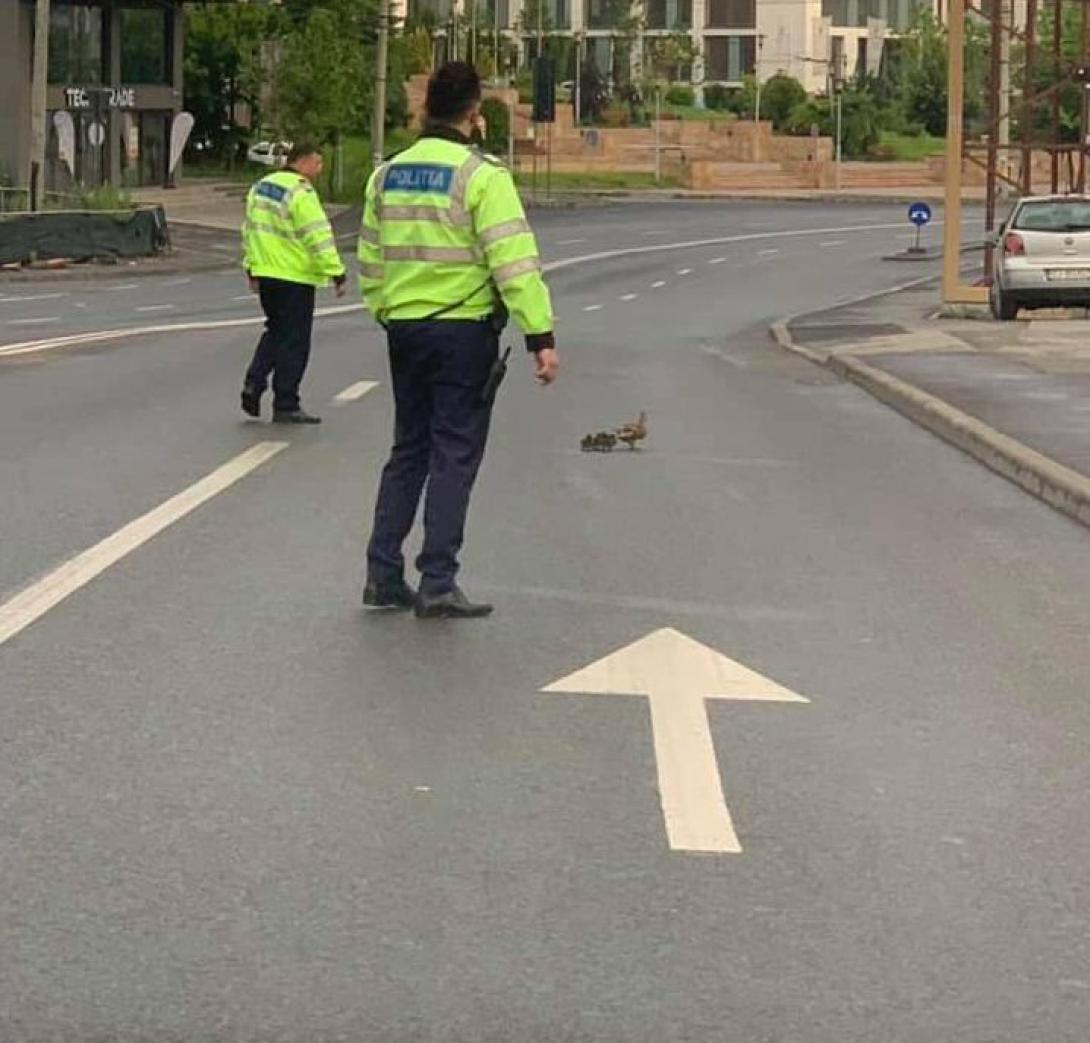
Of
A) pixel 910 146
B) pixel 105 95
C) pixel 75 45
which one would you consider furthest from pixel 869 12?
pixel 105 95

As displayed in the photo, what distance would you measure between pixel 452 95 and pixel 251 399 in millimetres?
7715

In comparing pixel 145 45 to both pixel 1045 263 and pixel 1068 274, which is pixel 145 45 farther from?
pixel 1068 274

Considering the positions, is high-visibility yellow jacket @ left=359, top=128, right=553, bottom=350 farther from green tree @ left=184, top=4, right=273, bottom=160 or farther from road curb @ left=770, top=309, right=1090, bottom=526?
green tree @ left=184, top=4, right=273, bottom=160

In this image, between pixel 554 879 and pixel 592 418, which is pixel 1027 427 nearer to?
pixel 592 418

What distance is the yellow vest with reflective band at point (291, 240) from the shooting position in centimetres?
1578

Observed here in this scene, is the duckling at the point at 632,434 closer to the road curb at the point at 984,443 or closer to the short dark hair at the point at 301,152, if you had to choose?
the road curb at the point at 984,443

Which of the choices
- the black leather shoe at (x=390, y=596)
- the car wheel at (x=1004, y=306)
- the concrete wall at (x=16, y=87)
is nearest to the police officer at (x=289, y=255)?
the black leather shoe at (x=390, y=596)

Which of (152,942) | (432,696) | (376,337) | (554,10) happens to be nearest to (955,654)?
(432,696)

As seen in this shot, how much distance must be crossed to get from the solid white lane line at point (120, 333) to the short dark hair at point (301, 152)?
291 inches

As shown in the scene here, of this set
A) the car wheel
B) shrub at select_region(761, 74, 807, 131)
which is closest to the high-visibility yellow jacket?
the car wheel

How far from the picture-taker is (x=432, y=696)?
26.8ft

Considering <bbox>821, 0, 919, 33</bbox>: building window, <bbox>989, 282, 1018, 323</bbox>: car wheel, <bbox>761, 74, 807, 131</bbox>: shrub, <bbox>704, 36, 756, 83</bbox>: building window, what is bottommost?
<bbox>989, 282, 1018, 323</bbox>: car wheel

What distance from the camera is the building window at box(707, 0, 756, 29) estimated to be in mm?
139875

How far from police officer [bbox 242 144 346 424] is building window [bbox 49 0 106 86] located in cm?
5421
